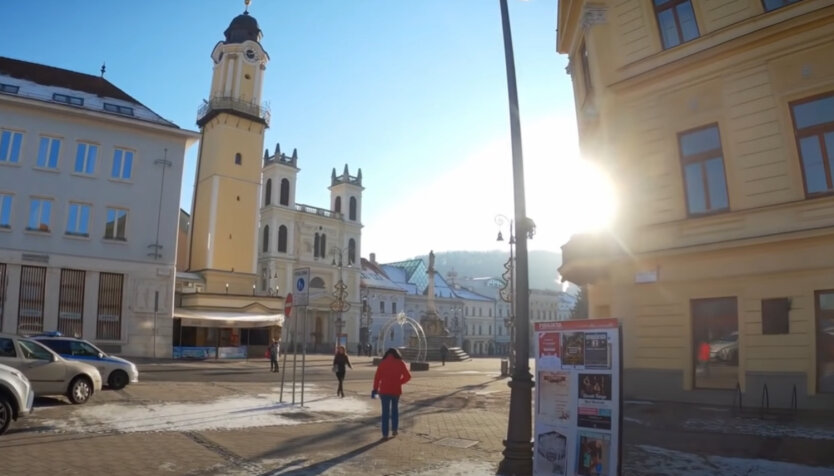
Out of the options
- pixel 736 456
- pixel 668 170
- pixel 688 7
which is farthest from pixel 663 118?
pixel 736 456

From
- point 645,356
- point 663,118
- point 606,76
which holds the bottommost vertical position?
point 645,356

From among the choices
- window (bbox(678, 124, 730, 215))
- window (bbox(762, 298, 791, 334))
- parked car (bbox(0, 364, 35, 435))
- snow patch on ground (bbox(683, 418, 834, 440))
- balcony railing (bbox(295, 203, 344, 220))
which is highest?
balcony railing (bbox(295, 203, 344, 220))

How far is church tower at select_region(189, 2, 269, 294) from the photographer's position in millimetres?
47406

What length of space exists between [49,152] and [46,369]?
22.9 m

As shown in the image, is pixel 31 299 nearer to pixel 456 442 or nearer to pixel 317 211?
pixel 456 442

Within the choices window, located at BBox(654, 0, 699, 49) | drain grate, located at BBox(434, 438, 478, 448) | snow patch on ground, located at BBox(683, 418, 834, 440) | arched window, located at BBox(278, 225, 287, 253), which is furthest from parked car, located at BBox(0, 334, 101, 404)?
arched window, located at BBox(278, 225, 287, 253)

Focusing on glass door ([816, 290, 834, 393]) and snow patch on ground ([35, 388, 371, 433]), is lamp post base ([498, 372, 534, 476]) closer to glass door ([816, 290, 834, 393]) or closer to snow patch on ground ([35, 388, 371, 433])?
snow patch on ground ([35, 388, 371, 433])

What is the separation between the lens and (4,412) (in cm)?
941

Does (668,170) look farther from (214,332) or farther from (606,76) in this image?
(214,332)

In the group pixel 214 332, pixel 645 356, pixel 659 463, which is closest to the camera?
pixel 659 463

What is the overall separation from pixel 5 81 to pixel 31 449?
31445 mm

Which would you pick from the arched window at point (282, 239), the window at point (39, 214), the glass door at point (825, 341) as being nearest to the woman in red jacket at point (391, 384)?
the glass door at point (825, 341)

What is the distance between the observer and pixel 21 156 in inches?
1203

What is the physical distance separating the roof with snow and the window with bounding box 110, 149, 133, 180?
7.07 feet
